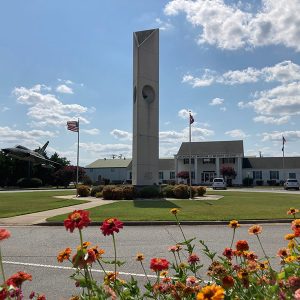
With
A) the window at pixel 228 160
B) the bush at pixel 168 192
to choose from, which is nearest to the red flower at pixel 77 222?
the bush at pixel 168 192

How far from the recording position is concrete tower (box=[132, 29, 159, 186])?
32.8m

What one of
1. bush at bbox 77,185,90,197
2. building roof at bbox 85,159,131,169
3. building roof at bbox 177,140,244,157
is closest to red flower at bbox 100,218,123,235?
bush at bbox 77,185,90,197

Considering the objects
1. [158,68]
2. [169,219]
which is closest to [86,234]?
[169,219]

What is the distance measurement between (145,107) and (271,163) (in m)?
55.1

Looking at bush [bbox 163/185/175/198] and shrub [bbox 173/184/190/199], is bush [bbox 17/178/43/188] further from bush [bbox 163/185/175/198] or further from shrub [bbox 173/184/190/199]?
shrub [bbox 173/184/190/199]

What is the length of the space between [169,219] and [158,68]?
20.7 metres

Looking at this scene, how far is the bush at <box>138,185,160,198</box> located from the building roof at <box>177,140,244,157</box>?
51.7 m

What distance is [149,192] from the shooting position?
31672 mm

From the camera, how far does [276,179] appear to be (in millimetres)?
81312

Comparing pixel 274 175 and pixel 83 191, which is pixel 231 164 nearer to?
pixel 274 175

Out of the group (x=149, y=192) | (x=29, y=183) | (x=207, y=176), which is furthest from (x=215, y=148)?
(x=149, y=192)

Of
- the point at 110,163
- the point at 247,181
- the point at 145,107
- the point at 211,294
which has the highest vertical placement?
the point at 145,107

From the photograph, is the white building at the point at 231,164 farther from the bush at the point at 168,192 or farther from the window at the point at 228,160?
the bush at the point at 168,192

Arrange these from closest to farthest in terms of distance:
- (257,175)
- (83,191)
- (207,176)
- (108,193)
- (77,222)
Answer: (77,222)
(108,193)
(83,191)
(257,175)
(207,176)
